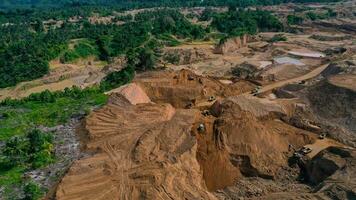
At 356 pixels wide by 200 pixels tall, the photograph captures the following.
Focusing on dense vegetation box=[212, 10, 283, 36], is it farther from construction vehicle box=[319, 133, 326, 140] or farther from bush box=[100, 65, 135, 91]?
construction vehicle box=[319, 133, 326, 140]

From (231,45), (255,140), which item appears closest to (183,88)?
(255,140)

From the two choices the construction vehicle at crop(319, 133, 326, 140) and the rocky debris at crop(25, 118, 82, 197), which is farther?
the construction vehicle at crop(319, 133, 326, 140)

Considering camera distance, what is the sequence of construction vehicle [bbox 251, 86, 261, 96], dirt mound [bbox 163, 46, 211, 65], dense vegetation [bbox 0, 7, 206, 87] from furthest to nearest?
dirt mound [bbox 163, 46, 211, 65]
dense vegetation [bbox 0, 7, 206, 87]
construction vehicle [bbox 251, 86, 261, 96]

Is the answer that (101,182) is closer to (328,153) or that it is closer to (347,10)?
(328,153)

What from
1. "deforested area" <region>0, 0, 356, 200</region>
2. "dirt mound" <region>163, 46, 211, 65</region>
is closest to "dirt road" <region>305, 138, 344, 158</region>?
"deforested area" <region>0, 0, 356, 200</region>

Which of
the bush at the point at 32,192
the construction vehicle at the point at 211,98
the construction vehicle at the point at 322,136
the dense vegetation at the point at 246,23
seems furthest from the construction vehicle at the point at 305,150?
the dense vegetation at the point at 246,23

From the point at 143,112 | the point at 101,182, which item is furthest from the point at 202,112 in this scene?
the point at 101,182
